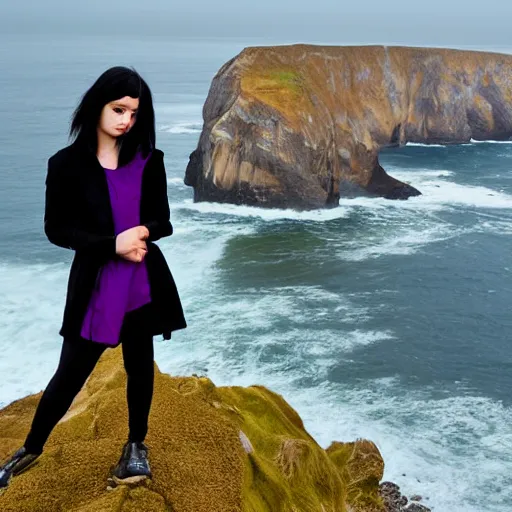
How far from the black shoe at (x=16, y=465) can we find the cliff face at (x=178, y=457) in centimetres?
9

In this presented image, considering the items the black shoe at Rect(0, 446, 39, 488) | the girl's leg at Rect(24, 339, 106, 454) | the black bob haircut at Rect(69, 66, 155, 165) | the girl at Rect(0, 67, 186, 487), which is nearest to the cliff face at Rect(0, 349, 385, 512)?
the black shoe at Rect(0, 446, 39, 488)

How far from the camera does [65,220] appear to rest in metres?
4.85

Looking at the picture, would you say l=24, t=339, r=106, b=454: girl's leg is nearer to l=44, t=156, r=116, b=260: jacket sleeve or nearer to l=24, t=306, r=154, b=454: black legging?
l=24, t=306, r=154, b=454: black legging

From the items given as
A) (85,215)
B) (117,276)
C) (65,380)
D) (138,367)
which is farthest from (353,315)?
(85,215)

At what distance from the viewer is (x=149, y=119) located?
509cm

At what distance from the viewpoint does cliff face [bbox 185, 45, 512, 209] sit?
46.7 metres

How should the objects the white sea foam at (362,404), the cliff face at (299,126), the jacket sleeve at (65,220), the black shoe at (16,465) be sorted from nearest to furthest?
the jacket sleeve at (65,220), the black shoe at (16,465), the white sea foam at (362,404), the cliff face at (299,126)

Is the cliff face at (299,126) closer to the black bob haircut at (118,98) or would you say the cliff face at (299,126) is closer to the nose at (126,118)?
the black bob haircut at (118,98)

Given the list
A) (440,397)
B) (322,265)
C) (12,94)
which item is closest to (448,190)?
(322,265)

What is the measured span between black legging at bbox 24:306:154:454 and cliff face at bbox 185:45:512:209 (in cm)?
4140

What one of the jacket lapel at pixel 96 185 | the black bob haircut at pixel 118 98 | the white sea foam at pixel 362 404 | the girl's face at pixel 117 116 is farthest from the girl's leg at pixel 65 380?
the white sea foam at pixel 362 404

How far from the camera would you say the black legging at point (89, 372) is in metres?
5.17

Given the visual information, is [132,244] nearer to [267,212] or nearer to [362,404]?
[362,404]

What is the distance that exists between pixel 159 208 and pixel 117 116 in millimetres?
729
